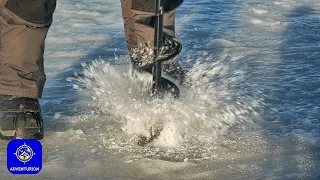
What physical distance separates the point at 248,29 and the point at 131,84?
2.07 m

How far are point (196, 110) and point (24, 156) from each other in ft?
2.88

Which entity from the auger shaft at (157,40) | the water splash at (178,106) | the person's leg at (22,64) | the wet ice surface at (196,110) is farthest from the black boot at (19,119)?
the auger shaft at (157,40)

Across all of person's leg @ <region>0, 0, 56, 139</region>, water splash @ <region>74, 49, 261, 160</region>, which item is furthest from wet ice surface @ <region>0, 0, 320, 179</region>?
person's leg @ <region>0, 0, 56, 139</region>

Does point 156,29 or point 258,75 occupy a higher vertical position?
point 156,29

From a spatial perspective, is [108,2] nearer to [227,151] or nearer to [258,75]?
[258,75]

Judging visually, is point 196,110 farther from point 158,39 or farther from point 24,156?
point 24,156

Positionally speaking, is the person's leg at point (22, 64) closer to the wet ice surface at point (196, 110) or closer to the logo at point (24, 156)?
the logo at point (24, 156)

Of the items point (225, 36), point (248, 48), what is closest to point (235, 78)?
point (248, 48)

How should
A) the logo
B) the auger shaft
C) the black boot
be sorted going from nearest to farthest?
the logo → the black boot → the auger shaft

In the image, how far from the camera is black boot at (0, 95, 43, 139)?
2758 mm

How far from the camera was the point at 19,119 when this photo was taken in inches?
109

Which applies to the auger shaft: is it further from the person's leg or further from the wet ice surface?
the person's leg

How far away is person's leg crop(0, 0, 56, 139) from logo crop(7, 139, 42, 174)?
1.3 inches

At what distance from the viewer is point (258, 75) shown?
3.93 metres
